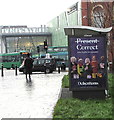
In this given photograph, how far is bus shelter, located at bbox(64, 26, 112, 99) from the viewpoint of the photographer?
1012cm

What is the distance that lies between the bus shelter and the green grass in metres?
0.59

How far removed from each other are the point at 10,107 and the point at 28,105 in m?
0.55

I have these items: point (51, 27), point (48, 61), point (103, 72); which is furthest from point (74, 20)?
point (103, 72)

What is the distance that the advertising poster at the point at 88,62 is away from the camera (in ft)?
33.2

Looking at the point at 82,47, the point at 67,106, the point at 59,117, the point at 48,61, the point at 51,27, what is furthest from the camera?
the point at 51,27

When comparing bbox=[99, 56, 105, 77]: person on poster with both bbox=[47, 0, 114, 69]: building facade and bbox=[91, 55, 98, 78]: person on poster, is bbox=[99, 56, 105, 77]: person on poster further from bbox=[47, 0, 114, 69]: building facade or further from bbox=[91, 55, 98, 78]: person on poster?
bbox=[47, 0, 114, 69]: building facade

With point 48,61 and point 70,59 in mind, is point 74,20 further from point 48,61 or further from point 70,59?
point 70,59

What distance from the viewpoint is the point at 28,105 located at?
9.56 m

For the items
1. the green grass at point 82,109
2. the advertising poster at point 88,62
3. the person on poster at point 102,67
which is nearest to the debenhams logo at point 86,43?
the advertising poster at point 88,62

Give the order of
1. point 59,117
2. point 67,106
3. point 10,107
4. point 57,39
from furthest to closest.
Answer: point 57,39
point 10,107
point 67,106
point 59,117

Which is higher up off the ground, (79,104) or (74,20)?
(74,20)

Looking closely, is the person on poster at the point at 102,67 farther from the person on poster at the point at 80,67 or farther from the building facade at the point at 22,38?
the building facade at the point at 22,38

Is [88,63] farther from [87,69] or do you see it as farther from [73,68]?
[73,68]

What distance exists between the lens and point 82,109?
824 cm
